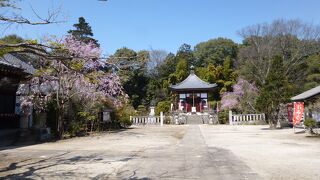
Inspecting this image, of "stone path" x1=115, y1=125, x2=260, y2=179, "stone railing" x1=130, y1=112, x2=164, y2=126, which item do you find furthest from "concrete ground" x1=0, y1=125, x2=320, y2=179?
"stone railing" x1=130, y1=112, x2=164, y2=126

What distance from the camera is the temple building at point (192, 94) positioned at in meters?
Result: 51.1

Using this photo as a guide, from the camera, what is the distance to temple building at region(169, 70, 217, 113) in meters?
51.1

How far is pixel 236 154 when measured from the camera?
461 inches

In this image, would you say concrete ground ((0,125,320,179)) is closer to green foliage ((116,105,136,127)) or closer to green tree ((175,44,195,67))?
green foliage ((116,105,136,127))

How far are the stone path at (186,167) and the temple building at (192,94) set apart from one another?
39.5 meters

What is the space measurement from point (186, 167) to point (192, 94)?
144 ft

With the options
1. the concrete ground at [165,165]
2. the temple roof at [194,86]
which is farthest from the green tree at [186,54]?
the concrete ground at [165,165]

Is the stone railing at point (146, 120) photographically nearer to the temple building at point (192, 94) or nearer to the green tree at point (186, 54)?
the temple building at point (192, 94)

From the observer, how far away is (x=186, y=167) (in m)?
9.04

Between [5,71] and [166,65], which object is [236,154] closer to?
[5,71]

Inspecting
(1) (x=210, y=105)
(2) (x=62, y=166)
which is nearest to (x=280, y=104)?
(2) (x=62, y=166)

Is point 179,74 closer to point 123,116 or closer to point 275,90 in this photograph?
point 123,116

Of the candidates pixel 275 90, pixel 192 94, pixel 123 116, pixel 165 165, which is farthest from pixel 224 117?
pixel 165 165

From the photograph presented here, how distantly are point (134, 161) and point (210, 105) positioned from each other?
136ft
